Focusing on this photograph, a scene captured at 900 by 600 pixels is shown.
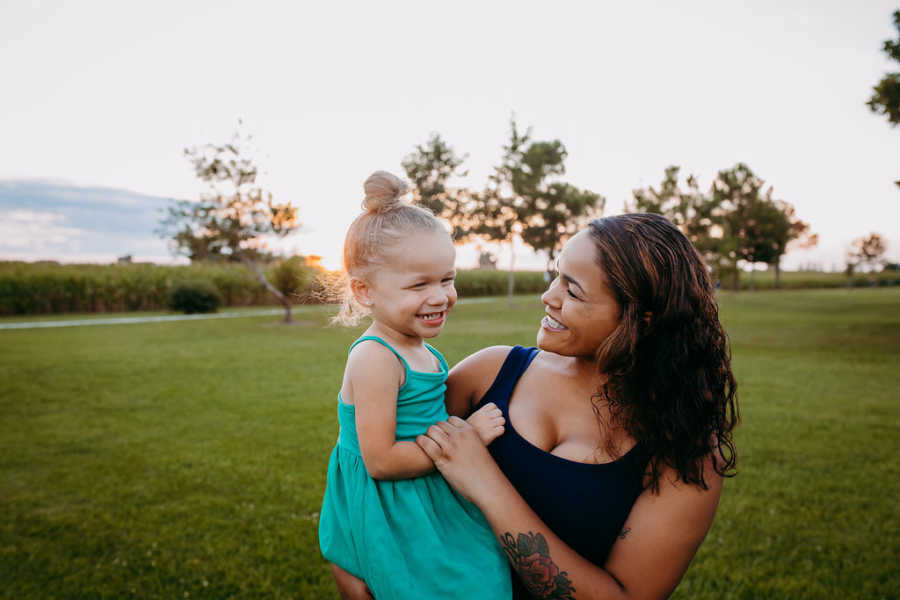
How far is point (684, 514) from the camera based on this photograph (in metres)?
1.39

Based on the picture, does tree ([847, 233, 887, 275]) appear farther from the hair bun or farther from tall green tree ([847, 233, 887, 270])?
the hair bun

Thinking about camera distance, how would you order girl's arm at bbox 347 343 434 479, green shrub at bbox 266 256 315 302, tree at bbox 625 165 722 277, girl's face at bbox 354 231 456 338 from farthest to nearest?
1. tree at bbox 625 165 722 277
2. green shrub at bbox 266 256 315 302
3. girl's face at bbox 354 231 456 338
4. girl's arm at bbox 347 343 434 479

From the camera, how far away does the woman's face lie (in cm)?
149

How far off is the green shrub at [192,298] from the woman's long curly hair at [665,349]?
1096 inches

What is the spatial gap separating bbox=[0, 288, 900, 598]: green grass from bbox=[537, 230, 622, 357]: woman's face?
6.34 ft

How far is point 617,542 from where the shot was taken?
144 cm

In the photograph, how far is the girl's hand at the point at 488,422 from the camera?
155 cm

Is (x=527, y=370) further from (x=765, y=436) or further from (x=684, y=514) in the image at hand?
(x=765, y=436)

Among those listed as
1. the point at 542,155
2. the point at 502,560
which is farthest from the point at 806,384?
the point at 542,155

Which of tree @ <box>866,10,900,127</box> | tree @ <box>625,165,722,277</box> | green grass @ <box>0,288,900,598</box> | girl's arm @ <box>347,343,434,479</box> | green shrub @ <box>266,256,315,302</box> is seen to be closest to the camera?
girl's arm @ <box>347,343,434,479</box>

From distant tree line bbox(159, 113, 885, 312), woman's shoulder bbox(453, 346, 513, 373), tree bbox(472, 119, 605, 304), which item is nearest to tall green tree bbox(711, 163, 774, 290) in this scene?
distant tree line bbox(159, 113, 885, 312)

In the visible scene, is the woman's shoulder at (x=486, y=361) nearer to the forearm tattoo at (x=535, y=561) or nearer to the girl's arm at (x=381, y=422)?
the girl's arm at (x=381, y=422)

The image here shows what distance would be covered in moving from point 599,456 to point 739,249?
49471 millimetres

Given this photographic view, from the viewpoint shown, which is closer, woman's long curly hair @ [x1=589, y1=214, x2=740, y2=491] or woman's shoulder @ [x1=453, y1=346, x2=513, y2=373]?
woman's long curly hair @ [x1=589, y1=214, x2=740, y2=491]
